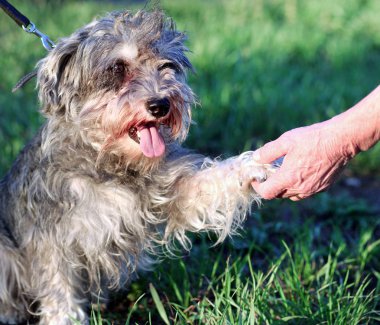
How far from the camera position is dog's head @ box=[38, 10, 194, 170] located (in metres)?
3.14

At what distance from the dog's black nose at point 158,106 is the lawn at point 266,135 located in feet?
2.82

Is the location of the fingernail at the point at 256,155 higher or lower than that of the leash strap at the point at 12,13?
lower

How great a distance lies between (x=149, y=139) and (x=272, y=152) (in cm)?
57

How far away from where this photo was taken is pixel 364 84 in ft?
23.4

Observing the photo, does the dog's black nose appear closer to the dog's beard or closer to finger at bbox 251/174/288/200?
the dog's beard

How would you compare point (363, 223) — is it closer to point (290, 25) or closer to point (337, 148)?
point (337, 148)

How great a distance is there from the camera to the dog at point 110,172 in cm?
321

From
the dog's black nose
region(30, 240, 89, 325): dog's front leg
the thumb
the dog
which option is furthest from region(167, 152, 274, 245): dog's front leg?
region(30, 240, 89, 325): dog's front leg

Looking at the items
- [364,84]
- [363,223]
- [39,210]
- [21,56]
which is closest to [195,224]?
[39,210]

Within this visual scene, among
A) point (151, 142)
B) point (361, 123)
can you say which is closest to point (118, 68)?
point (151, 142)

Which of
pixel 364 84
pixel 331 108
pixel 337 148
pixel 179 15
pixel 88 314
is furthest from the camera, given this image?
pixel 179 15

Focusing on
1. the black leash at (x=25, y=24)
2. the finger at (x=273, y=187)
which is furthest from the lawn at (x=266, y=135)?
the black leash at (x=25, y=24)

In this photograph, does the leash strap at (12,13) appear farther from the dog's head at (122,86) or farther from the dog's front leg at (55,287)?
the dog's front leg at (55,287)

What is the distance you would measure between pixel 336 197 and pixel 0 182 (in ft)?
8.00
